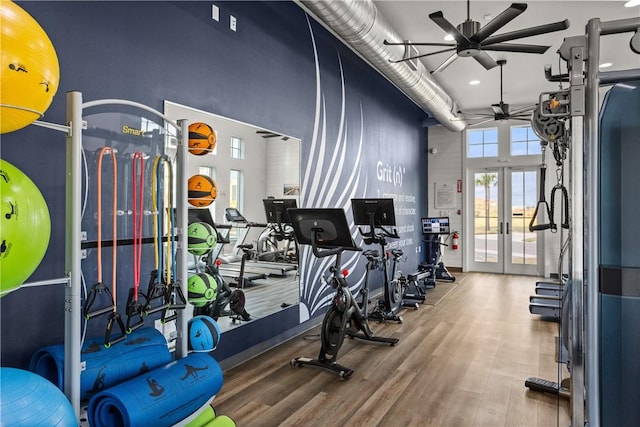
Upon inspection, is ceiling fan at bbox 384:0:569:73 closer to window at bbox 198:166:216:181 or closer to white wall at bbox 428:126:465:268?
window at bbox 198:166:216:181

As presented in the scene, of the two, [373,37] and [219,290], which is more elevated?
[373,37]

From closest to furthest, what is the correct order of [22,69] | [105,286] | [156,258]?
[22,69] → [105,286] → [156,258]

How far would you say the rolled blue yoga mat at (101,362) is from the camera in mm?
2047

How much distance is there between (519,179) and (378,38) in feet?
19.3

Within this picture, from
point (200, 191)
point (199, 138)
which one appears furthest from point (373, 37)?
point (200, 191)

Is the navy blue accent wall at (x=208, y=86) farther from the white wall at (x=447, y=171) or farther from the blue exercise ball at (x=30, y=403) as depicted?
the white wall at (x=447, y=171)

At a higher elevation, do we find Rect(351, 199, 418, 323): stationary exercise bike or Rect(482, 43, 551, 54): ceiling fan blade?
Rect(482, 43, 551, 54): ceiling fan blade

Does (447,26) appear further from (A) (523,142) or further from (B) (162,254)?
(A) (523,142)

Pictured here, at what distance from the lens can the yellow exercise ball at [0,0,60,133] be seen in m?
1.40

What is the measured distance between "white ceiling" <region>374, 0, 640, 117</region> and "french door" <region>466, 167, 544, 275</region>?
189 cm

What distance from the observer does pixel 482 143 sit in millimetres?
9398

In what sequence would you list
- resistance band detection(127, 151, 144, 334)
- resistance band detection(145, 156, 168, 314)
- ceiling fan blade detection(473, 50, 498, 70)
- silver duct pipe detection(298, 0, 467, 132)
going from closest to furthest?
resistance band detection(145, 156, 168, 314) < resistance band detection(127, 151, 144, 334) < silver duct pipe detection(298, 0, 467, 132) < ceiling fan blade detection(473, 50, 498, 70)

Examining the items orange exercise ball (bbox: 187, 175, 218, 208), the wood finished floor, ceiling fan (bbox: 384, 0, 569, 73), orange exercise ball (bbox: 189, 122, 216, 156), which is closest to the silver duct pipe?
ceiling fan (bbox: 384, 0, 569, 73)

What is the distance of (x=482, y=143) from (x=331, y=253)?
23.8 ft
